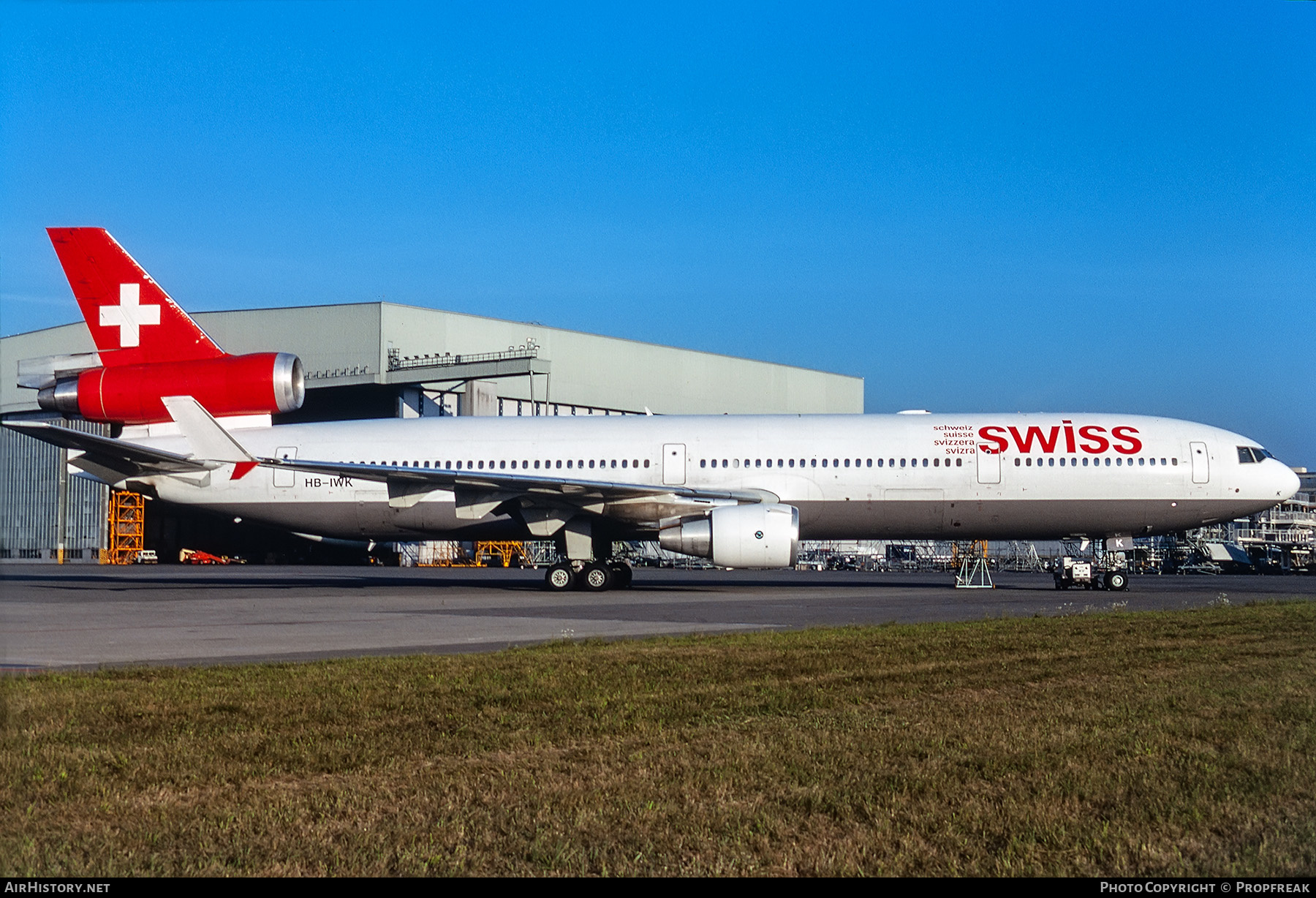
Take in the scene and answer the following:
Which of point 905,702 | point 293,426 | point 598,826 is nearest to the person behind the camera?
point 598,826

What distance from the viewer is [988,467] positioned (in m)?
24.1

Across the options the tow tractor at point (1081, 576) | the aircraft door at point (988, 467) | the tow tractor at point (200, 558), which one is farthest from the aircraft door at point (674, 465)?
the tow tractor at point (200, 558)

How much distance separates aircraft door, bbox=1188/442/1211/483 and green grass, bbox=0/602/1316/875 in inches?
629

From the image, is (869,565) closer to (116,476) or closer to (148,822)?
(116,476)

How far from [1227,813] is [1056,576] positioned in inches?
922

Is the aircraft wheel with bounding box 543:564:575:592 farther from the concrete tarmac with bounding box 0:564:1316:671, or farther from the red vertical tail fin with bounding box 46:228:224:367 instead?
the red vertical tail fin with bounding box 46:228:224:367

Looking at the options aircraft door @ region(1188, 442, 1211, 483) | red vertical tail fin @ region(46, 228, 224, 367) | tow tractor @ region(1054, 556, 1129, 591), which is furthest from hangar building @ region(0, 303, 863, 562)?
aircraft door @ region(1188, 442, 1211, 483)

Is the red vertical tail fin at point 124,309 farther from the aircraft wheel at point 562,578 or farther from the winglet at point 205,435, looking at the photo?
the aircraft wheel at point 562,578

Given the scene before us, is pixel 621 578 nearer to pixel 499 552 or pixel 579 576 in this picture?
pixel 579 576

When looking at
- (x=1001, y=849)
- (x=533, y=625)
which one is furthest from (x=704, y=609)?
(x=1001, y=849)

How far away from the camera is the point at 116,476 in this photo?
25156 millimetres

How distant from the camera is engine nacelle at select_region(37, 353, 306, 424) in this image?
988 inches
